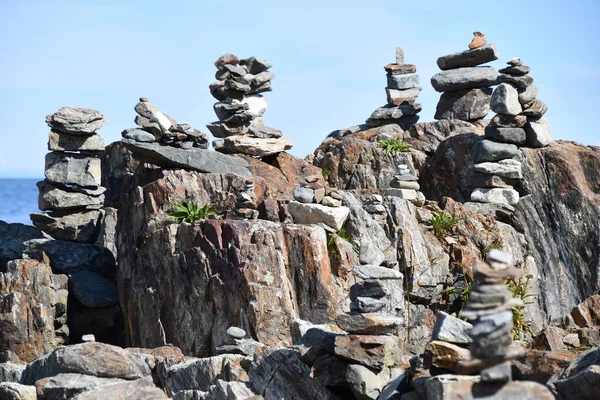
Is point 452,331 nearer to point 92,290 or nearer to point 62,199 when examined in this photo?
point 92,290

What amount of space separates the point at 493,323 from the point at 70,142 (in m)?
19.4

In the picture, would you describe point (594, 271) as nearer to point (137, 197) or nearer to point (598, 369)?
point (137, 197)

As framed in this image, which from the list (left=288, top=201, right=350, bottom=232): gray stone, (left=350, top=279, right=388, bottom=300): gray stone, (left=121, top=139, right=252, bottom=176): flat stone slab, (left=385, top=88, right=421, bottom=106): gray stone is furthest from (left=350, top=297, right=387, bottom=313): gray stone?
(left=385, top=88, right=421, bottom=106): gray stone

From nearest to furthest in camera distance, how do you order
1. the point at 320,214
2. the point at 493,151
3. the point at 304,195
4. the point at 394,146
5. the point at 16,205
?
the point at 320,214
the point at 304,195
the point at 493,151
the point at 394,146
the point at 16,205

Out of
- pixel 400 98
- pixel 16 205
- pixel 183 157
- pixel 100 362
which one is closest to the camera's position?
pixel 100 362

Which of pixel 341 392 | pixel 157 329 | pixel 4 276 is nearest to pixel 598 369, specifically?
pixel 341 392

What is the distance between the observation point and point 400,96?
3023cm

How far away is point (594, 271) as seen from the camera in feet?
74.3

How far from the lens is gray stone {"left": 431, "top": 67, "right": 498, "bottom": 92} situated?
28.0m

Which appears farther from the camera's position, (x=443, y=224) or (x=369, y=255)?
(x=443, y=224)

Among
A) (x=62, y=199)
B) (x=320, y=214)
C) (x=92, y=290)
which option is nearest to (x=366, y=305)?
(x=320, y=214)

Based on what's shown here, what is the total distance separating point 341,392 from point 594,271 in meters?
10.00

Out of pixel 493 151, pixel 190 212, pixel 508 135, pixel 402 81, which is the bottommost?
pixel 190 212

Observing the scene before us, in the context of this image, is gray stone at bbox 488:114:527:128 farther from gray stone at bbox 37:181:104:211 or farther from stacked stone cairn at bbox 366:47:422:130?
gray stone at bbox 37:181:104:211
